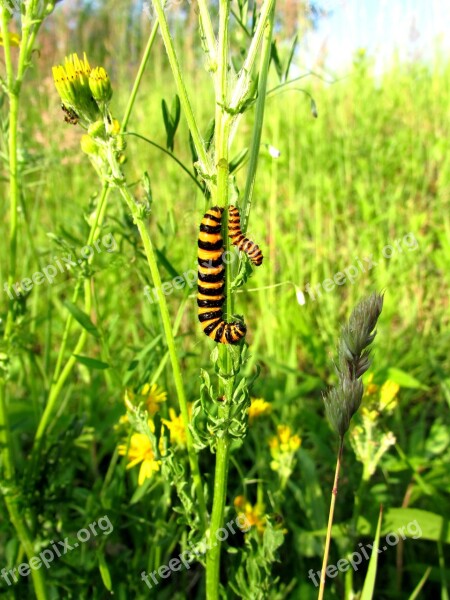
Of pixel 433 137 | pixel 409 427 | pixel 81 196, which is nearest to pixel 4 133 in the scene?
pixel 409 427

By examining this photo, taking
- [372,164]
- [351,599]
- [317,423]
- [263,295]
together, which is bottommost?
[351,599]

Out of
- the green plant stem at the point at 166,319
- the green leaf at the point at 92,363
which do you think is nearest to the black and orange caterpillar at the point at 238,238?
the green plant stem at the point at 166,319

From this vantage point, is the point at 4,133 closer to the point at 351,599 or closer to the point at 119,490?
the point at 119,490

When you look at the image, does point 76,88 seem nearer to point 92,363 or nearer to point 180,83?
point 180,83

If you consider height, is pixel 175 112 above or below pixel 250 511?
above

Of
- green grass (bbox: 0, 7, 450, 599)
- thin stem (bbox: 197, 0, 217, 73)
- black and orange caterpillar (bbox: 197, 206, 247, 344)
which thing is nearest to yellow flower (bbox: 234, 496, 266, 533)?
green grass (bbox: 0, 7, 450, 599)

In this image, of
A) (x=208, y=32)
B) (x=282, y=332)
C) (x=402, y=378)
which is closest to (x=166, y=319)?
(x=208, y=32)
